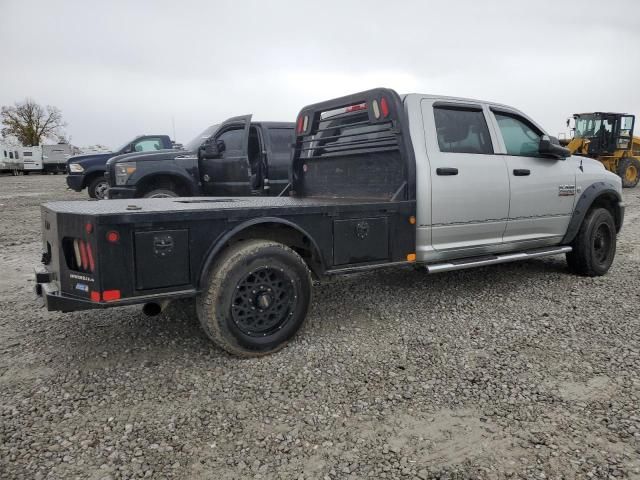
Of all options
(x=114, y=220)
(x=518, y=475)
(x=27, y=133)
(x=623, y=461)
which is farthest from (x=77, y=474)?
(x=27, y=133)

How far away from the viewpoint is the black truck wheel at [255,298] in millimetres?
3320

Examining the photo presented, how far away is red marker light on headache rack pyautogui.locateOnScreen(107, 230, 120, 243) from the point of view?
9.59ft

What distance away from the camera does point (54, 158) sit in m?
38.2

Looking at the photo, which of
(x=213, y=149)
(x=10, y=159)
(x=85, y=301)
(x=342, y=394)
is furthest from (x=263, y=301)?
(x=10, y=159)

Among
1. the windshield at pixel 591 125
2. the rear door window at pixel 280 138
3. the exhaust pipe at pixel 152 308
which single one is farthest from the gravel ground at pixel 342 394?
the windshield at pixel 591 125

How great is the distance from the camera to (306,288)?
367cm

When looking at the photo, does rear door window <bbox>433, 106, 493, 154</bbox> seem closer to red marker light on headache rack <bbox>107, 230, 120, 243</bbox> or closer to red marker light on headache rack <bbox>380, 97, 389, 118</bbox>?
red marker light on headache rack <bbox>380, 97, 389, 118</bbox>

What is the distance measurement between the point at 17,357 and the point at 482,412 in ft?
10.4

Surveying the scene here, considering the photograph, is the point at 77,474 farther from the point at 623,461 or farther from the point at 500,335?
the point at 500,335

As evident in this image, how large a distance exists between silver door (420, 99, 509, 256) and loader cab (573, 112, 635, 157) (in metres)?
16.7

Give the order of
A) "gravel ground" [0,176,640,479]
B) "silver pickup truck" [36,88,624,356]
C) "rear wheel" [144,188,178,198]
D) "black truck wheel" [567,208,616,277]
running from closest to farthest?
"gravel ground" [0,176,640,479], "silver pickup truck" [36,88,624,356], "black truck wheel" [567,208,616,277], "rear wheel" [144,188,178,198]

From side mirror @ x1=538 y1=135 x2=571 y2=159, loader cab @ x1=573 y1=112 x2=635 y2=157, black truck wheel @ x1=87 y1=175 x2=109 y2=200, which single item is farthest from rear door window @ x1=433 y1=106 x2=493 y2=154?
loader cab @ x1=573 y1=112 x2=635 y2=157

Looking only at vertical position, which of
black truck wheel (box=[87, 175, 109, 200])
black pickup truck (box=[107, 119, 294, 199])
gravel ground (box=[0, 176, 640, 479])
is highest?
black pickup truck (box=[107, 119, 294, 199])

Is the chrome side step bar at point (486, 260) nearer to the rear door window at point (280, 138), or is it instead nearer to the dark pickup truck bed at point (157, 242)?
the dark pickup truck bed at point (157, 242)
